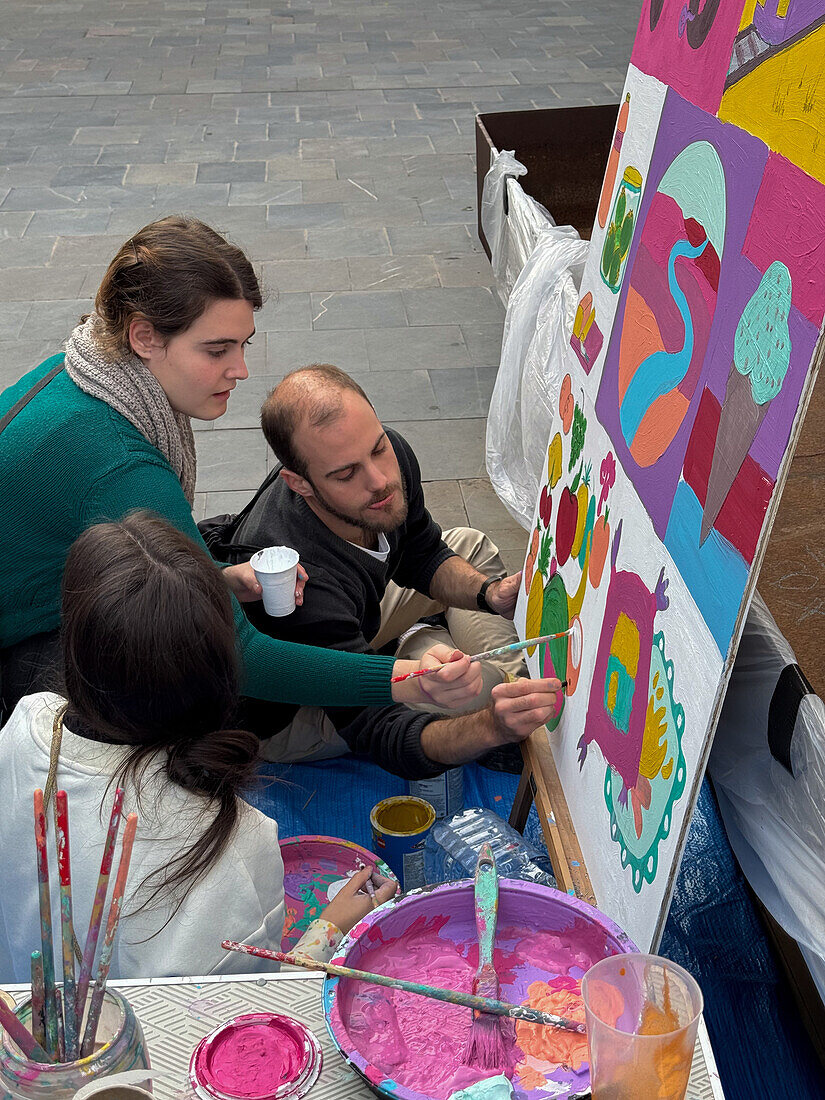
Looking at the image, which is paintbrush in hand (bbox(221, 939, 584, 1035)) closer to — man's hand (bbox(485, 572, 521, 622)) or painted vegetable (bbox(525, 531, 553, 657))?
painted vegetable (bbox(525, 531, 553, 657))

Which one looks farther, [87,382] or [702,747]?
[87,382]

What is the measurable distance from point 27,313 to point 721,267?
437 cm

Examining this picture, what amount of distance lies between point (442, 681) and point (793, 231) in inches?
41.2

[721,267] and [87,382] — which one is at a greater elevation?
[721,267]

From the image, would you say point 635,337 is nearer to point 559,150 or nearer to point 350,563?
point 350,563

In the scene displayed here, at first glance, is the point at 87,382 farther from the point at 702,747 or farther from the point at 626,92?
the point at 702,747

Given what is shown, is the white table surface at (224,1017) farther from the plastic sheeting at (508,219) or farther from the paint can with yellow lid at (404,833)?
the plastic sheeting at (508,219)

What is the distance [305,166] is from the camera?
22.1 feet

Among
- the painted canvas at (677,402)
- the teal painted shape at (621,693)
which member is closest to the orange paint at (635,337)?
the painted canvas at (677,402)

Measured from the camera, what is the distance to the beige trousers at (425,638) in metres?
2.51

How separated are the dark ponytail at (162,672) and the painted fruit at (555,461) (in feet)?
2.60

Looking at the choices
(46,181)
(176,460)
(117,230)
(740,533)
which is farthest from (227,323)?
(46,181)

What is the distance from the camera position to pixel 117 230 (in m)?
5.82

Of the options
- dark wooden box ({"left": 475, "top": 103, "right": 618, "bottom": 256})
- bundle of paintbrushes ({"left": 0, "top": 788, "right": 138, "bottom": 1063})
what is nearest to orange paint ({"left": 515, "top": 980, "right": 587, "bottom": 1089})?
bundle of paintbrushes ({"left": 0, "top": 788, "right": 138, "bottom": 1063})
